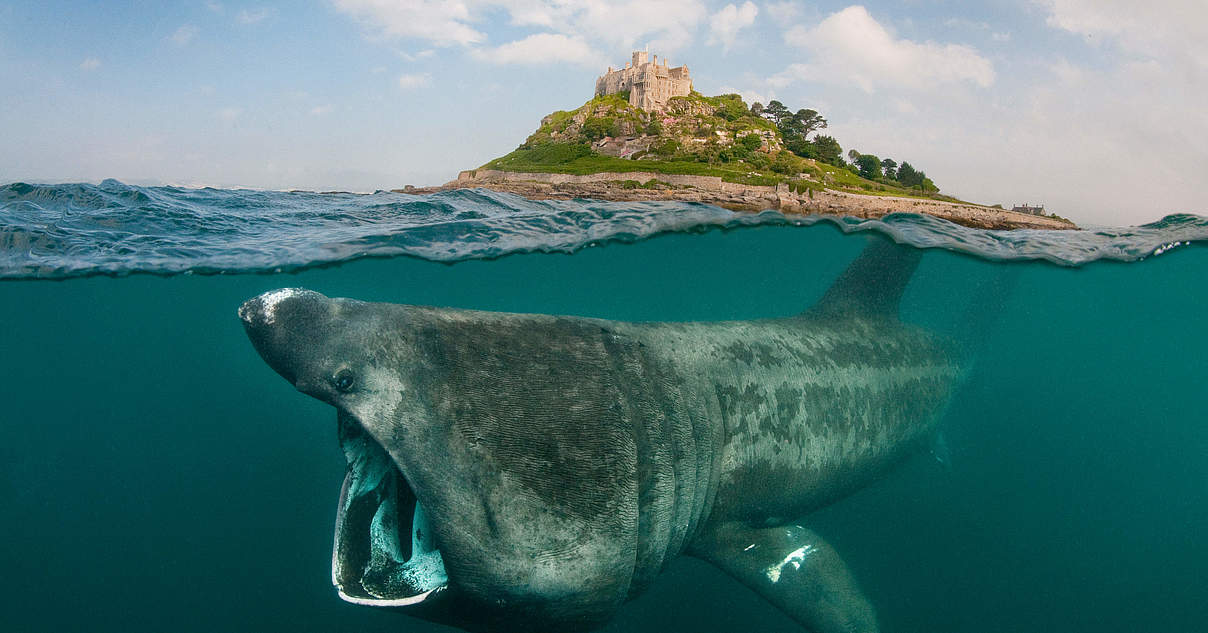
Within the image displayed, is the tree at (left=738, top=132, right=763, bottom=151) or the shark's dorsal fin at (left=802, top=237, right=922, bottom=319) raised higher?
the tree at (left=738, top=132, right=763, bottom=151)

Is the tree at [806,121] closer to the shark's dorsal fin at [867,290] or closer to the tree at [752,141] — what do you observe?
the tree at [752,141]

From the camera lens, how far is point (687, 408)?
3195 millimetres

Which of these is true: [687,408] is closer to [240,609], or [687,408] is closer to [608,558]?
[608,558]

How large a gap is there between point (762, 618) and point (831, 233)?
24.9 ft

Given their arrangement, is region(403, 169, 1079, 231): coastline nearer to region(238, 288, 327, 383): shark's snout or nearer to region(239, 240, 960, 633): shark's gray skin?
region(239, 240, 960, 633): shark's gray skin

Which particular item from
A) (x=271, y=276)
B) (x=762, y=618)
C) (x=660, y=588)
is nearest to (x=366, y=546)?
(x=660, y=588)

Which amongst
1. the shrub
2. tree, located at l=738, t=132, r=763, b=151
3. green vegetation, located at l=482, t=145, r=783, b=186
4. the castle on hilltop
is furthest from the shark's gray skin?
the castle on hilltop

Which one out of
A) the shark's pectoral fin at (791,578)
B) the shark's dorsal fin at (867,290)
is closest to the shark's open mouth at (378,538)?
the shark's pectoral fin at (791,578)

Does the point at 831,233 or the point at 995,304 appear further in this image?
the point at 831,233

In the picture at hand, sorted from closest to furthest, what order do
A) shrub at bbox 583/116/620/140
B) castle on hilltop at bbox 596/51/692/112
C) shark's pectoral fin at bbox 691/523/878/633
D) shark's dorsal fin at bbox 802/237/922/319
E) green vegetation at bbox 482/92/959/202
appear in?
shark's pectoral fin at bbox 691/523/878/633, shark's dorsal fin at bbox 802/237/922/319, green vegetation at bbox 482/92/959/202, shrub at bbox 583/116/620/140, castle on hilltop at bbox 596/51/692/112

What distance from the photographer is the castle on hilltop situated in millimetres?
60781

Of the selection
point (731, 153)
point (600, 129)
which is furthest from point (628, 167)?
point (600, 129)

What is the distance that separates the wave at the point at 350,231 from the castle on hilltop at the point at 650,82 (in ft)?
174

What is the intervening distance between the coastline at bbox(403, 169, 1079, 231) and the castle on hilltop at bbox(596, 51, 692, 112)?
40277 mm
